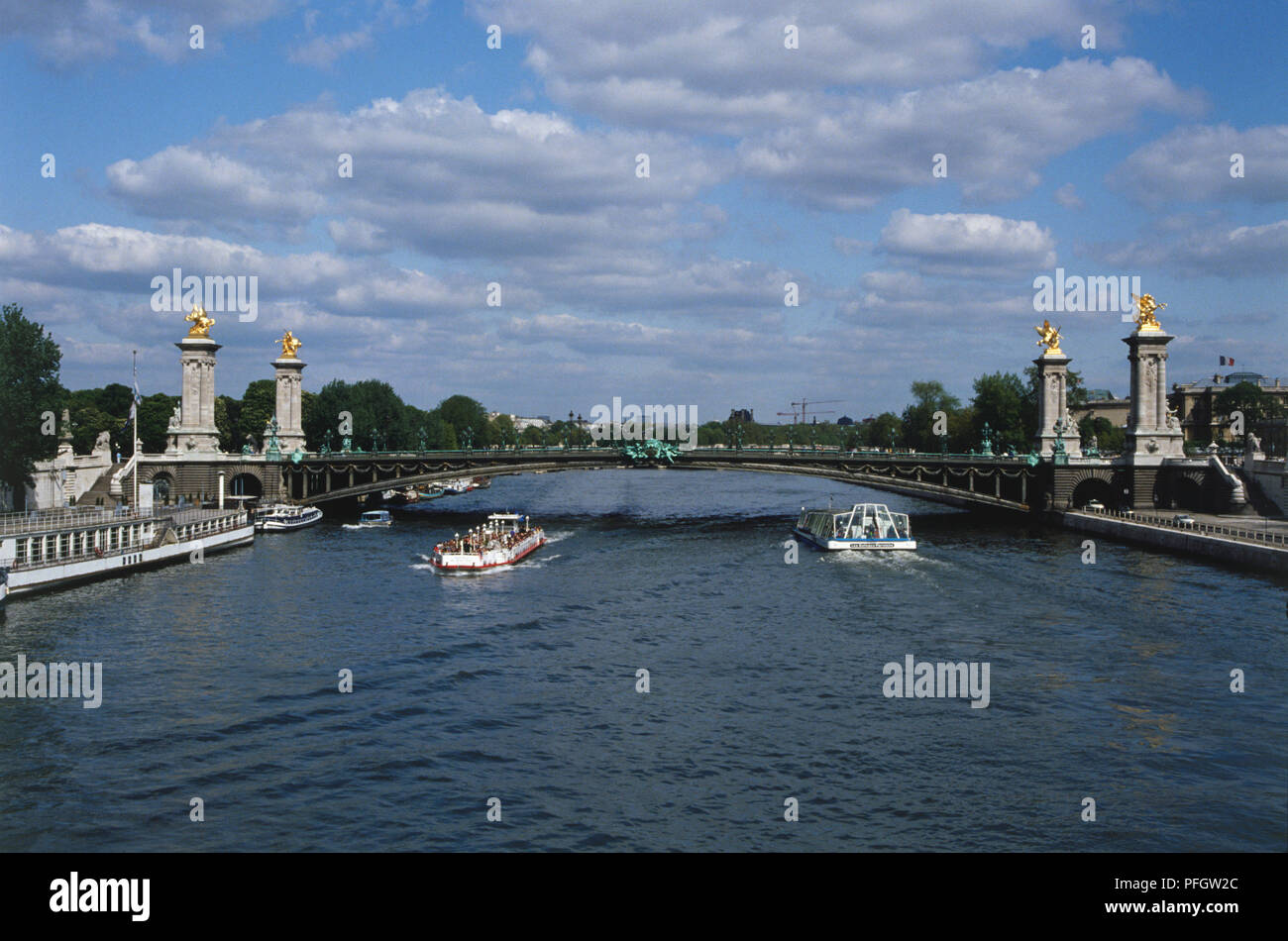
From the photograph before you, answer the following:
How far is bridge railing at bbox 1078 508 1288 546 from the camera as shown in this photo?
191ft

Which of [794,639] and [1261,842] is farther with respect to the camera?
[794,639]

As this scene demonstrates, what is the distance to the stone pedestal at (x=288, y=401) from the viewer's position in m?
107

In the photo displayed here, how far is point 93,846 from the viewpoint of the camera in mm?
20625

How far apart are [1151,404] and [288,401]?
79257mm

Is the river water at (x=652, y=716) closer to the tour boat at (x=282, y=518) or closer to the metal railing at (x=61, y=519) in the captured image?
the metal railing at (x=61, y=519)

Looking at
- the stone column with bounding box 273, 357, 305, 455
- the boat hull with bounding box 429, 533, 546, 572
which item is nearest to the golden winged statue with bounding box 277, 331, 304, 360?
the stone column with bounding box 273, 357, 305, 455

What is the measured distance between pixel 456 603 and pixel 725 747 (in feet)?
80.1

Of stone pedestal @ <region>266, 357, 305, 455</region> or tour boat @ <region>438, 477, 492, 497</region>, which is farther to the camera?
tour boat @ <region>438, 477, 492, 497</region>

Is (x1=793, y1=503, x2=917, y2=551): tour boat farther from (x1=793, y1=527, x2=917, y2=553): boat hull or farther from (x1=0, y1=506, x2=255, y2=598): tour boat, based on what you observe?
(x1=0, y1=506, x2=255, y2=598): tour boat

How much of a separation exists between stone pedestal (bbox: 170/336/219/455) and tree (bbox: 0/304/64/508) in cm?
2466

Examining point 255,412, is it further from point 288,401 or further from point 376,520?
point 376,520

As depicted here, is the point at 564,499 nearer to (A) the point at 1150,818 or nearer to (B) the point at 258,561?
(B) the point at 258,561

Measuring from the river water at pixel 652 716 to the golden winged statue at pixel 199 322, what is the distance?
45.4 metres
